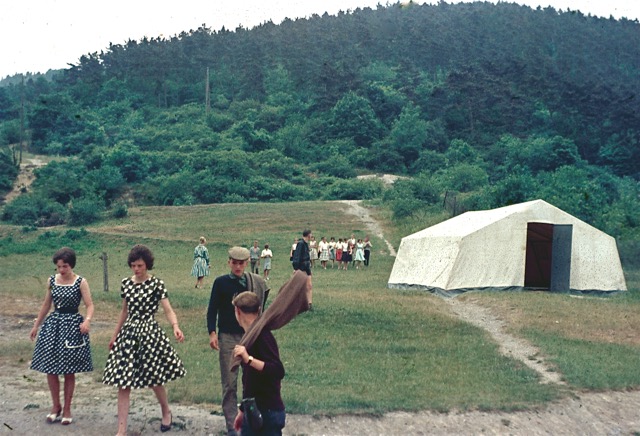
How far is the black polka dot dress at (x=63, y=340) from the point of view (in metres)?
7.54

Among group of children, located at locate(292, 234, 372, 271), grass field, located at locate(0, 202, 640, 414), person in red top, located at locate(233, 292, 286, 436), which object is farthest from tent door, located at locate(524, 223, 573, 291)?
person in red top, located at locate(233, 292, 286, 436)

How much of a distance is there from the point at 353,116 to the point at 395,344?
7491cm

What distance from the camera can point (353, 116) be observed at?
8644 cm

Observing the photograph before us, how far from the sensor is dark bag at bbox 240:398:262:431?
16.9 feet

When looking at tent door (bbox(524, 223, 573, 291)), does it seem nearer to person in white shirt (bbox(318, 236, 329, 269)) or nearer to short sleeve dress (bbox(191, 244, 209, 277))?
person in white shirt (bbox(318, 236, 329, 269))

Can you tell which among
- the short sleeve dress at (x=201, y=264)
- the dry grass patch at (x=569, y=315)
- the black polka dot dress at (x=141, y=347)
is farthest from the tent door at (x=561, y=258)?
the black polka dot dress at (x=141, y=347)

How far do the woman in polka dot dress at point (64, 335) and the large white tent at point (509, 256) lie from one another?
1470 cm

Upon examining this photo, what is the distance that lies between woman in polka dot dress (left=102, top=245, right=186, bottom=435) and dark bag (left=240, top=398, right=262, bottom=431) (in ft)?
6.67

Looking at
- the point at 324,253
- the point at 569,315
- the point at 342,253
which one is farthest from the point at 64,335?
the point at 324,253

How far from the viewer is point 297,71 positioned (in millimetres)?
108062

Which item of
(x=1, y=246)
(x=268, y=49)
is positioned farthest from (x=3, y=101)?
(x=1, y=246)

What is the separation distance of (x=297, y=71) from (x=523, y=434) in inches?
4030

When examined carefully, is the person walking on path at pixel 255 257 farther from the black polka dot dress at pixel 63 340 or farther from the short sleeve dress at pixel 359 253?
the black polka dot dress at pixel 63 340

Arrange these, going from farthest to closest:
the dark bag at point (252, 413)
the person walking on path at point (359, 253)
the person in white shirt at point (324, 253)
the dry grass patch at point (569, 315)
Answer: the person walking on path at point (359, 253), the person in white shirt at point (324, 253), the dry grass patch at point (569, 315), the dark bag at point (252, 413)
